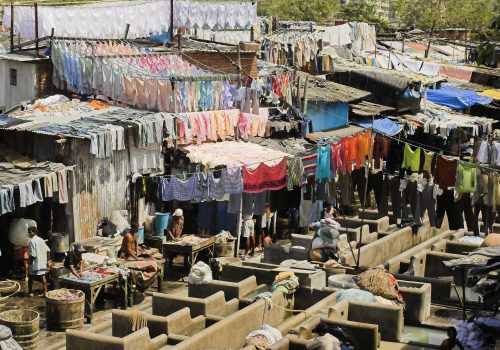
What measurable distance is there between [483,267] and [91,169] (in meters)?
10.5

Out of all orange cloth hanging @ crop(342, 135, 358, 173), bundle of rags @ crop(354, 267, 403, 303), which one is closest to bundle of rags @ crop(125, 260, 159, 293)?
bundle of rags @ crop(354, 267, 403, 303)

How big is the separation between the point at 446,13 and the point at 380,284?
46.1 meters

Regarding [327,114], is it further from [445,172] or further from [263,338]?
[263,338]

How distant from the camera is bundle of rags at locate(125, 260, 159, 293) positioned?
60.8ft

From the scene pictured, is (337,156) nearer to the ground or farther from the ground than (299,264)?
farther from the ground

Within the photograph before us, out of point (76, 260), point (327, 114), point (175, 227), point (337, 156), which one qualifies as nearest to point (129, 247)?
point (76, 260)

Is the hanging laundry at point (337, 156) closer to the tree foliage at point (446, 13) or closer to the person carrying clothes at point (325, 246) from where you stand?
the person carrying clothes at point (325, 246)

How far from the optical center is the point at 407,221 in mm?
23188

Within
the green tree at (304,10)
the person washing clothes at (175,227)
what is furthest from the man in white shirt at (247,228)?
the green tree at (304,10)

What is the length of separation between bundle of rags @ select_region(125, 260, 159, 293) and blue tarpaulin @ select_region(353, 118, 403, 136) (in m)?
12.8

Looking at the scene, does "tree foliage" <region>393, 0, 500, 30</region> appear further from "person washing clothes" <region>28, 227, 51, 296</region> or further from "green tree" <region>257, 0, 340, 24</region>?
"person washing clothes" <region>28, 227, 51, 296</region>

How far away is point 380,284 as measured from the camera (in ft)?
53.3

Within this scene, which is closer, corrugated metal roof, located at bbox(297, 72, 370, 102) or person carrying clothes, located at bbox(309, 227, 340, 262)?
person carrying clothes, located at bbox(309, 227, 340, 262)

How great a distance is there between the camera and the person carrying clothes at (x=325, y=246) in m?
18.9
